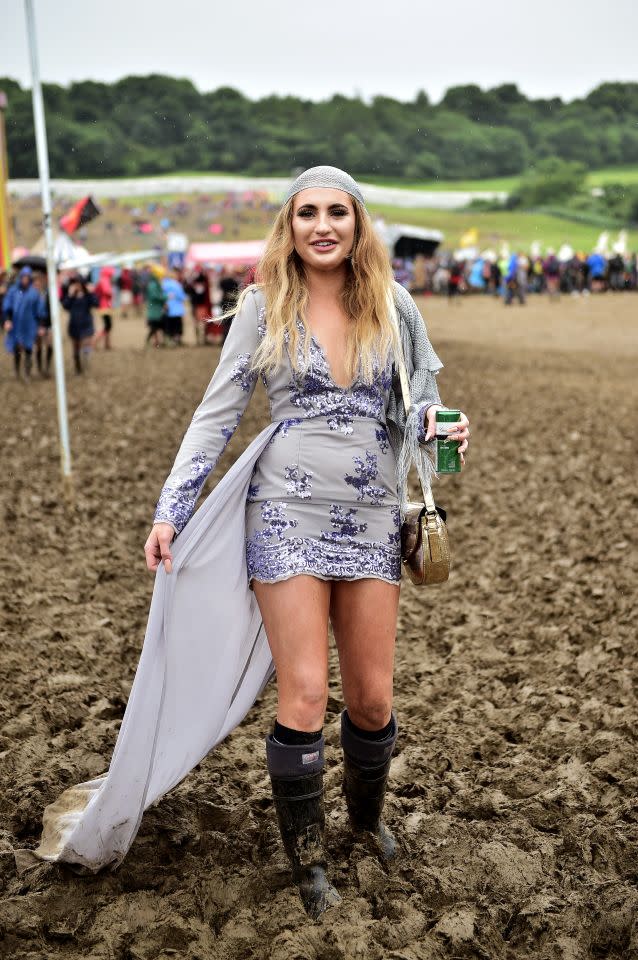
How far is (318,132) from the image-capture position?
423 feet

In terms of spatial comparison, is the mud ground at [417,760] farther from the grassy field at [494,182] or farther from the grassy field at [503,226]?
the grassy field at [494,182]

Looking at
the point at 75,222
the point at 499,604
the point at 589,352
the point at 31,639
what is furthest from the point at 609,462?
the point at 589,352

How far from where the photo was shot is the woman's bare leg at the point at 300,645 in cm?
328

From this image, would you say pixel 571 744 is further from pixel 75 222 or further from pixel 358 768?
pixel 75 222

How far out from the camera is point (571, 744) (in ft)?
15.5

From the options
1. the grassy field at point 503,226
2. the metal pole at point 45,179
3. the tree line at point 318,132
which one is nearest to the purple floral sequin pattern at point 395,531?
the metal pole at point 45,179

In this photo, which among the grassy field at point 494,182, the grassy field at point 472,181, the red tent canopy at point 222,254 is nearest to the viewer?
the red tent canopy at point 222,254

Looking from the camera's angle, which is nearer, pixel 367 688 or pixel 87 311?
pixel 367 688

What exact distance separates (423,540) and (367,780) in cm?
81

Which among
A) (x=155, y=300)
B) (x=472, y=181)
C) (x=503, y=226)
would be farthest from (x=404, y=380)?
(x=472, y=181)

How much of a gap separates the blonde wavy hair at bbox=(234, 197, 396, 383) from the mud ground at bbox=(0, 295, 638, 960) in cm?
154

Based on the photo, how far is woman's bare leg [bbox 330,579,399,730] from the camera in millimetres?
3357

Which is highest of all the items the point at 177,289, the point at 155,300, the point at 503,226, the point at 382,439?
the point at 382,439

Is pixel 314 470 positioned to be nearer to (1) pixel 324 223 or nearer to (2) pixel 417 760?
(1) pixel 324 223
